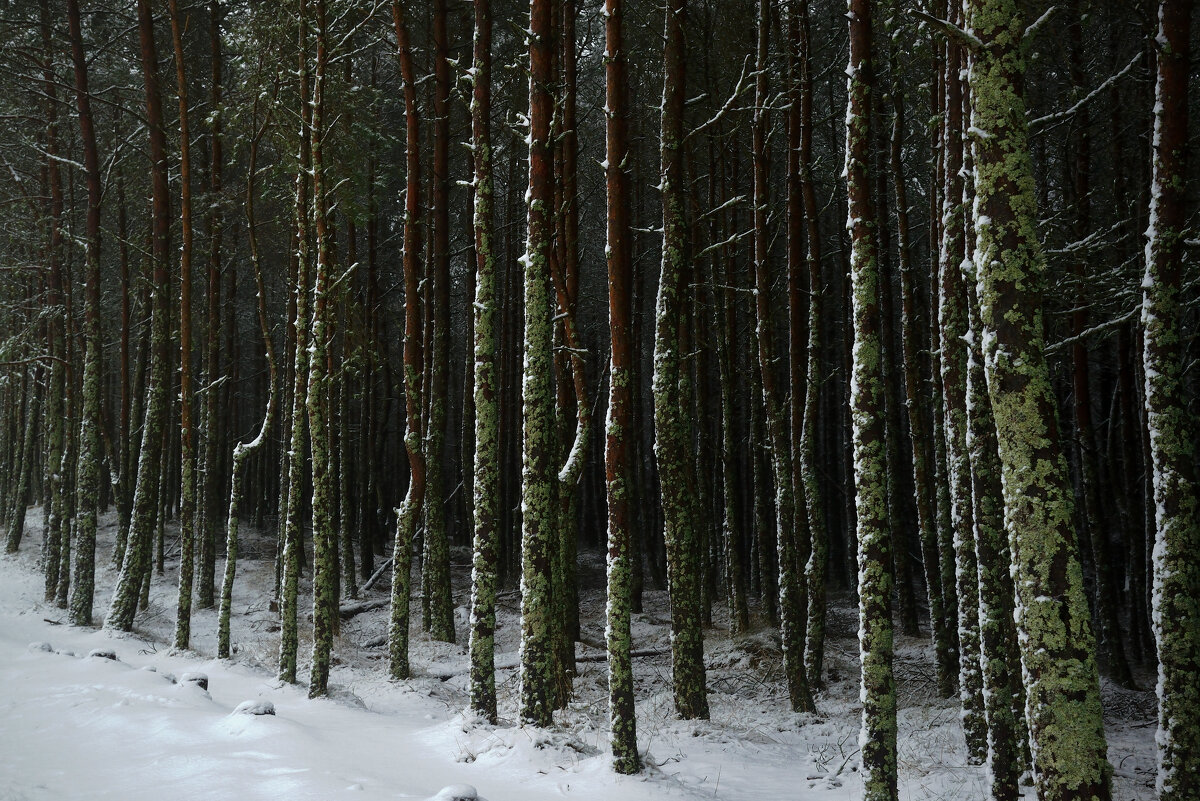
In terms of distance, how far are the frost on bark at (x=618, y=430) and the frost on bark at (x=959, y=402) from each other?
3.06m

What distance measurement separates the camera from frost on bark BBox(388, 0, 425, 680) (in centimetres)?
1091

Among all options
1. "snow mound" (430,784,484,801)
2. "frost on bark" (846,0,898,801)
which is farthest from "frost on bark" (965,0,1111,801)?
"snow mound" (430,784,484,801)

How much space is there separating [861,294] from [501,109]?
11906mm

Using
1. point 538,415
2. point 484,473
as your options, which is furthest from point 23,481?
point 538,415

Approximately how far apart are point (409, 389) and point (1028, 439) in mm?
8938

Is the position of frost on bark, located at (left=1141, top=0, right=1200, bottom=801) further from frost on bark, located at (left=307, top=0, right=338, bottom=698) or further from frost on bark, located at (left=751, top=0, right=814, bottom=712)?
frost on bark, located at (left=307, top=0, right=338, bottom=698)

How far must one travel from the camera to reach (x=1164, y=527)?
20.1ft

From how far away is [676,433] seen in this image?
28.3 feet

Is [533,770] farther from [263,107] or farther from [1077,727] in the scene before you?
[263,107]

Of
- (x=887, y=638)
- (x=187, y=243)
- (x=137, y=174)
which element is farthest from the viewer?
(x=137, y=174)

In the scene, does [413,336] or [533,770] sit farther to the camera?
[413,336]

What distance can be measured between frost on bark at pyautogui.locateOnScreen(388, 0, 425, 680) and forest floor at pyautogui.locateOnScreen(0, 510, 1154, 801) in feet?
2.78

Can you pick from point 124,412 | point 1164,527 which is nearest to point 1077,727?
point 1164,527

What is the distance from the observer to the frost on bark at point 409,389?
429 inches
